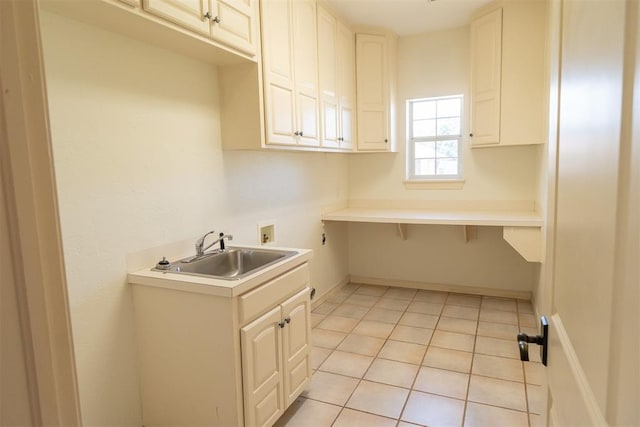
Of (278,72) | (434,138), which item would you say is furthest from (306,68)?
(434,138)

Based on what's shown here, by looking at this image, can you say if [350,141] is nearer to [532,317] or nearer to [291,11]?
[291,11]

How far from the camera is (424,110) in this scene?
4.16 metres

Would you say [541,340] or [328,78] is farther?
[328,78]

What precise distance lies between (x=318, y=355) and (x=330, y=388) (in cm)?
43

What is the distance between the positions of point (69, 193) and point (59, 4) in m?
0.72

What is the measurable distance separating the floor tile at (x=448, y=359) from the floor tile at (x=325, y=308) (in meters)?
1.10

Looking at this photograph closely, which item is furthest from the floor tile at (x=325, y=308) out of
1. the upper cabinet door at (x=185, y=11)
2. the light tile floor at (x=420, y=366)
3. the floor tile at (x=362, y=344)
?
the upper cabinet door at (x=185, y=11)

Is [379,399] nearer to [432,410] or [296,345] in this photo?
[432,410]

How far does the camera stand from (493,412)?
2109mm

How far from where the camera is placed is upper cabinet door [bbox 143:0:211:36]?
63.0 inches

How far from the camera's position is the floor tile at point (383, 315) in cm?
341

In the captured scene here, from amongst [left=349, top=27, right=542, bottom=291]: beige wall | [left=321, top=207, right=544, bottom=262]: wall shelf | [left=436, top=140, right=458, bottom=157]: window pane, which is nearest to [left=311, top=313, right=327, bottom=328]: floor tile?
[left=321, top=207, right=544, bottom=262]: wall shelf

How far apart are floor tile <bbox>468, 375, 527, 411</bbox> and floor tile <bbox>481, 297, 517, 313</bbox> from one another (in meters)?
1.34

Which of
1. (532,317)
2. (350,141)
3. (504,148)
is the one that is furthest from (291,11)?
(532,317)
